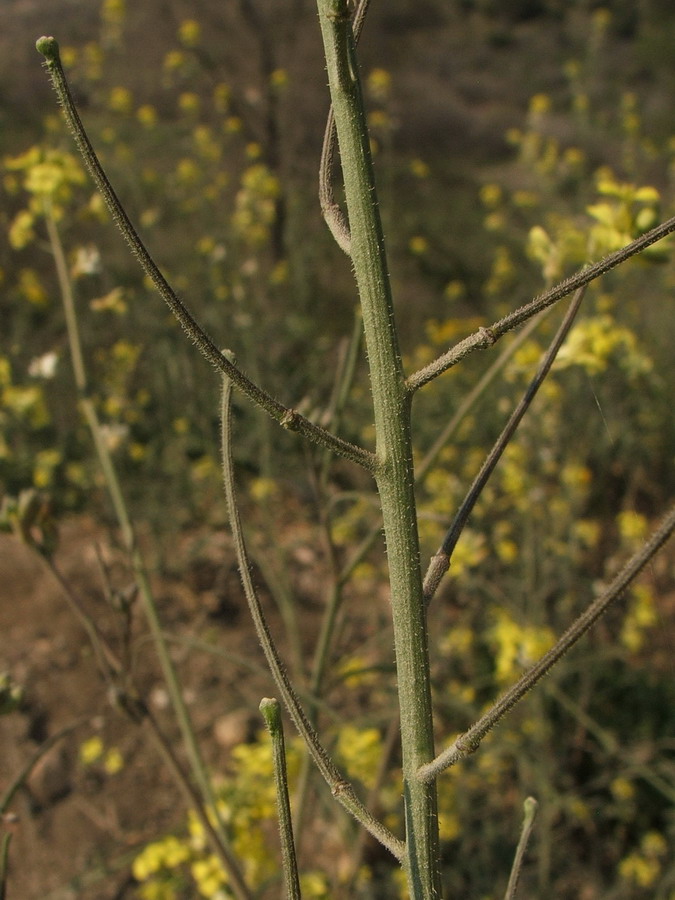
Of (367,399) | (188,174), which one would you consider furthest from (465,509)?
(188,174)

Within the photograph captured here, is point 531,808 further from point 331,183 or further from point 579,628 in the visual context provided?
point 331,183

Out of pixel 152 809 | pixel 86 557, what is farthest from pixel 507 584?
pixel 86 557

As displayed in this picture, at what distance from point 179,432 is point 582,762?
243 cm

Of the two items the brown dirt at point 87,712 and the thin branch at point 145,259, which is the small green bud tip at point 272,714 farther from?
the brown dirt at point 87,712

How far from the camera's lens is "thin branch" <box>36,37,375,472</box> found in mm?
559

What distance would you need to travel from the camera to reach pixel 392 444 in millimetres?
664

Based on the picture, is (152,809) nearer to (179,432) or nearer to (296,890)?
(179,432)

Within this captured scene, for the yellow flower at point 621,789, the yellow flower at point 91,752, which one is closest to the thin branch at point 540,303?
the yellow flower at point 91,752

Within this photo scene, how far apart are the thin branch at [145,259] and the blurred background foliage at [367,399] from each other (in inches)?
21.1

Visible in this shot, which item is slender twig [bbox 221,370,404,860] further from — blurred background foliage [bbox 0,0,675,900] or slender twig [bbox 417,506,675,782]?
blurred background foliage [bbox 0,0,675,900]

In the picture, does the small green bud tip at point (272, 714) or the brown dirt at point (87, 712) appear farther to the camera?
the brown dirt at point (87, 712)

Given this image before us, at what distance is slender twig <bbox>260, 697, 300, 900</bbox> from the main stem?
11cm

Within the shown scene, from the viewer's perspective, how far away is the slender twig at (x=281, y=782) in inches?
23.2

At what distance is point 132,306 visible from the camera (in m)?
4.92
